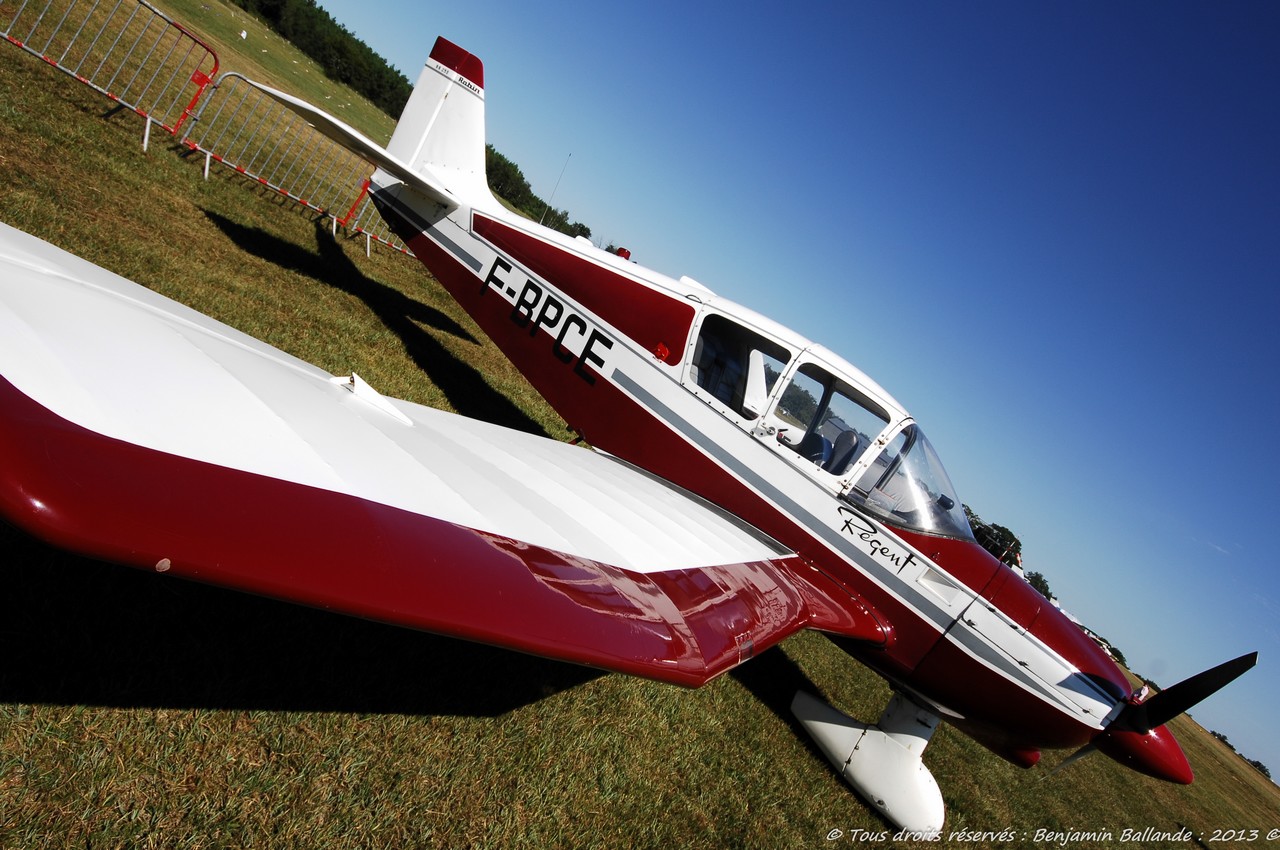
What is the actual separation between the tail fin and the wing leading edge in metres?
5.62

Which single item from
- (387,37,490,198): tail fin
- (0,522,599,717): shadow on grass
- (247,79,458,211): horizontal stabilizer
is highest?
(387,37,490,198): tail fin

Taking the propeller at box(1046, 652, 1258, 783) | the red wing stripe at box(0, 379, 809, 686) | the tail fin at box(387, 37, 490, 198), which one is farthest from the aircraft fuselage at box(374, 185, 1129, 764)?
the red wing stripe at box(0, 379, 809, 686)

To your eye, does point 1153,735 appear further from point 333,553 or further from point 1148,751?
point 333,553

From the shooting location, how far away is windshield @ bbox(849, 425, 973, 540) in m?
4.54

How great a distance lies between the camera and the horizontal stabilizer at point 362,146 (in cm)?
571

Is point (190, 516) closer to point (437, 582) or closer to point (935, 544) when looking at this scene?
point (437, 582)

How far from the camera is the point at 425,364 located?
7.30m

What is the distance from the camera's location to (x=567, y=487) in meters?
3.45

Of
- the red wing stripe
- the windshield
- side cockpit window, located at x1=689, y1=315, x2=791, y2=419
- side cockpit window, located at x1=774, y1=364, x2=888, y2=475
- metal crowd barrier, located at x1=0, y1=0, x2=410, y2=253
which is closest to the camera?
the red wing stripe

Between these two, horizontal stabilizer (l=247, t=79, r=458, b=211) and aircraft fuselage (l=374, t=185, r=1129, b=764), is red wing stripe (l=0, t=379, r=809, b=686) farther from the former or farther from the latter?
horizontal stabilizer (l=247, t=79, r=458, b=211)

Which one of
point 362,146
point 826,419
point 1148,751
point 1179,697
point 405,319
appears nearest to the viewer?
point 1179,697

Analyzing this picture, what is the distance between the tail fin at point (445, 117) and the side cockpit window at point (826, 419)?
197 inches

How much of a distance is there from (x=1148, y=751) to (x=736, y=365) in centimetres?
374

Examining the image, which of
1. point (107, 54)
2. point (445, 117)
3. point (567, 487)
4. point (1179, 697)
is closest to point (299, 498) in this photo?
point (567, 487)
